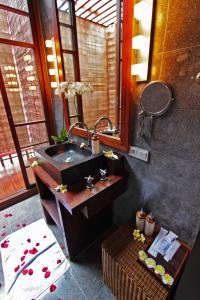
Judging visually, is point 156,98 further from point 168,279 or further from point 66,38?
point 66,38

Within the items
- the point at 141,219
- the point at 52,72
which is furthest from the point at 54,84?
the point at 141,219

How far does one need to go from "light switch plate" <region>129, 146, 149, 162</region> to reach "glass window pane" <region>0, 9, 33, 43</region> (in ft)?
6.41

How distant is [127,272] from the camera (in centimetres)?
95

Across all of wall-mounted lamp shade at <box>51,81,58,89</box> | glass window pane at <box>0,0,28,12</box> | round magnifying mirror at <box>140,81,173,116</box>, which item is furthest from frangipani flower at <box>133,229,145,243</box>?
glass window pane at <box>0,0,28,12</box>

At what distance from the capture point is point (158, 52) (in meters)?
0.88

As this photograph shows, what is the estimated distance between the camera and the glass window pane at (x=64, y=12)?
4.83ft

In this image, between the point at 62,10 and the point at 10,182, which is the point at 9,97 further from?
the point at 10,182

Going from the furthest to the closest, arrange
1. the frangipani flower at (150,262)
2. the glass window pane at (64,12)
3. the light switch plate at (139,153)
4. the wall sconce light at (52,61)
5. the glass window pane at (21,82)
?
the glass window pane at (21,82)
the wall sconce light at (52,61)
the glass window pane at (64,12)
the light switch plate at (139,153)
the frangipani flower at (150,262)

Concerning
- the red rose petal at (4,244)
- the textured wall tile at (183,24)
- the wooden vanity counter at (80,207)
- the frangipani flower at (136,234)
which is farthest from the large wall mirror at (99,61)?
the red rose petal at (4,244)

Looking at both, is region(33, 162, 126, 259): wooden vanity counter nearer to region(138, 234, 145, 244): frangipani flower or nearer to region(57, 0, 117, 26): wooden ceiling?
region(138, 234, 145, 244): frangipani flower

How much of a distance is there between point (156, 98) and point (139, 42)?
1.18 ft

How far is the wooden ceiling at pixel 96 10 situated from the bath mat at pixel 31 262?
2.21 meters

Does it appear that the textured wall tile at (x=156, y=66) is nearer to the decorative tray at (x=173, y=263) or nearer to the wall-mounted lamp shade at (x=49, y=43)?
the decorative tray at (x=173, y=263)

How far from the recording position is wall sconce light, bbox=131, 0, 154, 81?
2.79 feet
